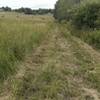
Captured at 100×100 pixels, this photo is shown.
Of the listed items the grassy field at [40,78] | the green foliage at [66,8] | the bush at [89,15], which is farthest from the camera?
the green foliage at [66,8]

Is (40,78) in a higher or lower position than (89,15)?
lower

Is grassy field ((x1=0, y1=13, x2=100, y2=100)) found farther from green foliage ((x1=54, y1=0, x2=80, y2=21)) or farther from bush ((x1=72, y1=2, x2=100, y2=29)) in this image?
green foliage ((x1=54, y1=0, x2=80, y2=21))

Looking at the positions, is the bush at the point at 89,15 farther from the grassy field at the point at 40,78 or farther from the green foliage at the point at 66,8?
the grassy field at the point at 40,78

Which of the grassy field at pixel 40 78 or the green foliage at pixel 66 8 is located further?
the green foliage at pixel 66 8

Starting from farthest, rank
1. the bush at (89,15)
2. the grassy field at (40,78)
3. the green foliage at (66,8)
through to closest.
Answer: the green foliage at (66,8), the bush at (89,15), the grassy field at (40,78)

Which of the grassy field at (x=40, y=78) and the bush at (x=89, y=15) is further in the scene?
the bush at (x=89, y=15)

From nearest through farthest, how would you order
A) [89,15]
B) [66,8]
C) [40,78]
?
[40,78] → [89,15] → [66,8]

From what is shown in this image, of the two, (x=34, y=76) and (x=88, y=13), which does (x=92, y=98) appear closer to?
(x=34, y=76)

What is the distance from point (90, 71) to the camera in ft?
27.3

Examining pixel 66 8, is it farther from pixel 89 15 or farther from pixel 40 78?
pixel 40 78

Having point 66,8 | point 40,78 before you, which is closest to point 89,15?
point 40,78

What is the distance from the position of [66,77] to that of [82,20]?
14.8m

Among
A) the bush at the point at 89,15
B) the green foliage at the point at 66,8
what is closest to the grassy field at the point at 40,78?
the bush at the point at 89,15

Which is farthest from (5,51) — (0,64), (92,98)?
(92,98)
